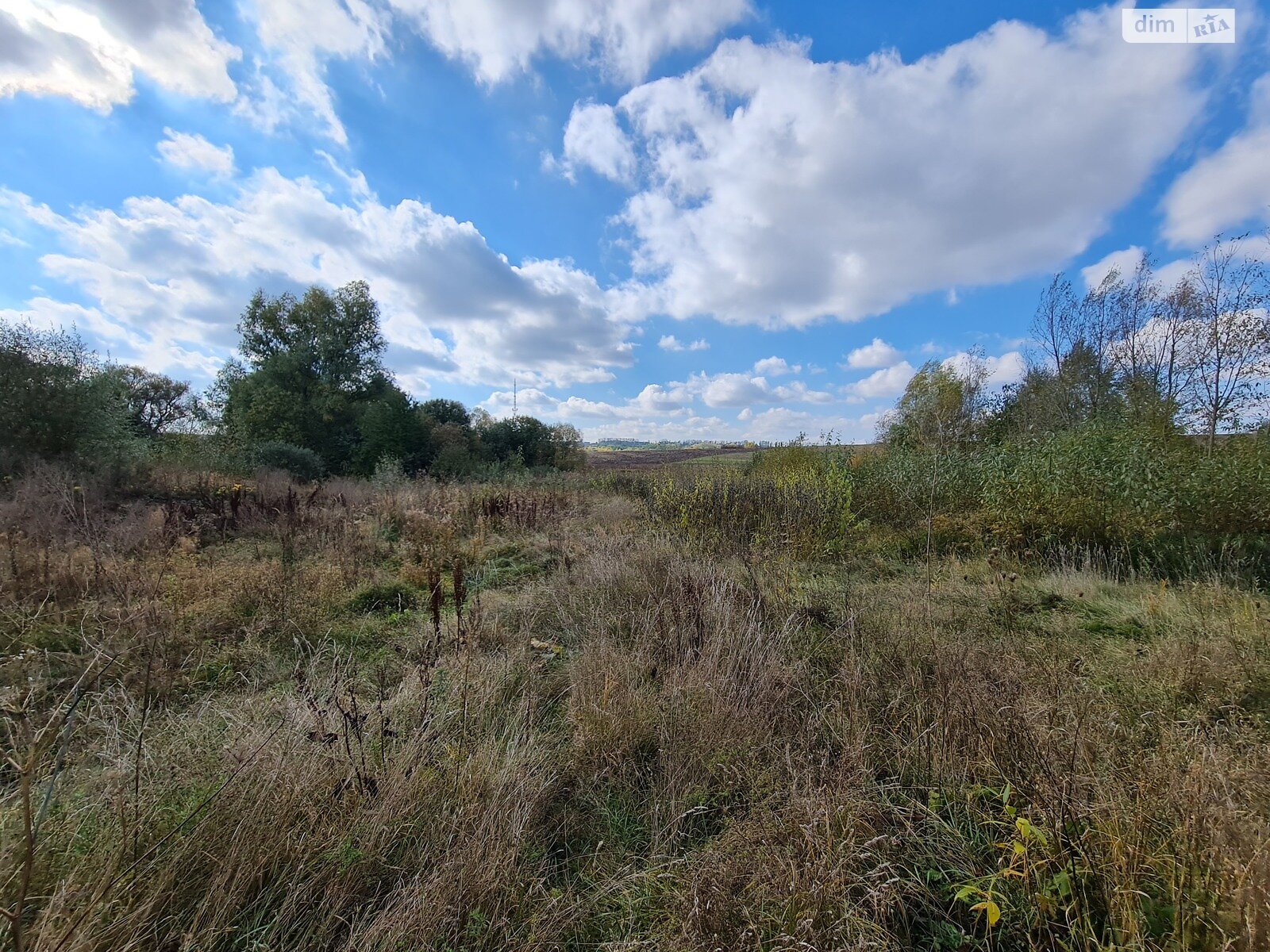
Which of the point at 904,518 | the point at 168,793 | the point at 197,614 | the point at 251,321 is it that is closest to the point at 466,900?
the point at 168,793

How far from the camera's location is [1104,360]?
1700 centimetres

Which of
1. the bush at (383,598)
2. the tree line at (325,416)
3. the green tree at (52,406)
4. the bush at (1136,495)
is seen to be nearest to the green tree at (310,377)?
the tree line at (325,416)

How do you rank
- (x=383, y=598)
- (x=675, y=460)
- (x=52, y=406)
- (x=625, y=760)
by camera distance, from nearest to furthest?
1. (x=625, y=760)
2. (x=383, y=598)
3. (x=52, y=406)
4. (x=675, y=460)

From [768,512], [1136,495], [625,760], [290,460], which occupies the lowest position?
[625,760]

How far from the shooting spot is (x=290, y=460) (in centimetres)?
1675

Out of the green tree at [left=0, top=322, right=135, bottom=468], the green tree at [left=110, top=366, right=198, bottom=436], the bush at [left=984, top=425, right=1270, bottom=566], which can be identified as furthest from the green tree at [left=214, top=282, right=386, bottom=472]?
the bush at [left=984, top=425, right=1270, bottom=566]

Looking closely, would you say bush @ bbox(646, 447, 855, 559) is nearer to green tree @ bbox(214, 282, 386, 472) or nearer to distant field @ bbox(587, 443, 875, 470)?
distant field @ bbox(587, 443, 875, 470)

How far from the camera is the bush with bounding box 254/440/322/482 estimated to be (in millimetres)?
15859

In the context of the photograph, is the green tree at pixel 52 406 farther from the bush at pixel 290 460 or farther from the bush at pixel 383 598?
the bush at pixel 383 598

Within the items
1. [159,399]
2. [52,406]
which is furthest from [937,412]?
[159,399]

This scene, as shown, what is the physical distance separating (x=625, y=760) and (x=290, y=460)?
1908cm

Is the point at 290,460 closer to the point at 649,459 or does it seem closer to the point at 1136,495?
the point at 649,459

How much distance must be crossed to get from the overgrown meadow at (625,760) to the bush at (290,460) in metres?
11.6

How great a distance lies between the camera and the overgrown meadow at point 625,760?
4.85 feet
